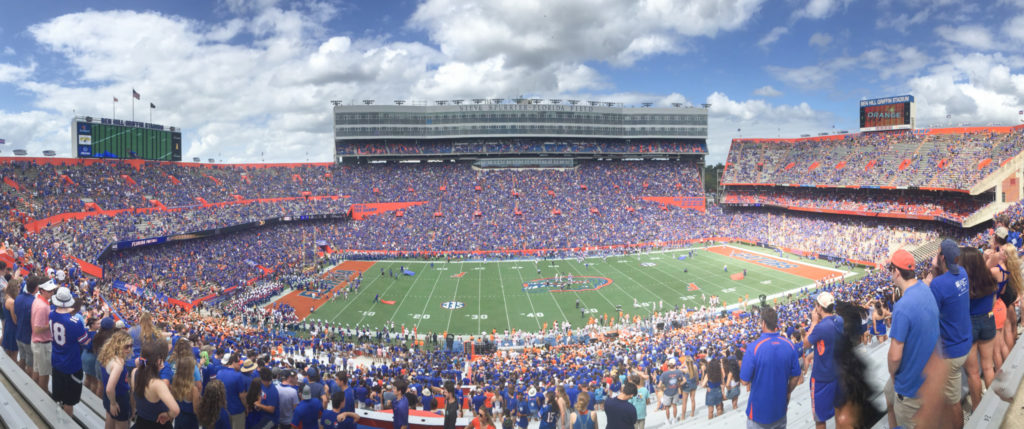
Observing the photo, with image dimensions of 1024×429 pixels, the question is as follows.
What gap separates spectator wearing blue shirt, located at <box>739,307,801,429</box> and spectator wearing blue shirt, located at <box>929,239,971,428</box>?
3.59 ft

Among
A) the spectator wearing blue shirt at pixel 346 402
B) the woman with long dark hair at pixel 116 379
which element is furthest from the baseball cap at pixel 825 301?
the woman with long dark hair at pixel 116 379

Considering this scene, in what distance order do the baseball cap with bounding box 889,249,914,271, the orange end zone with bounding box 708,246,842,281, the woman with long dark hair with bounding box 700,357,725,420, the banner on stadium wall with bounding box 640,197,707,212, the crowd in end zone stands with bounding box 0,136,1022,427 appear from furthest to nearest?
the banner on stadium wall with bounding box 640,197,707,212
the orange end zone with bounding box 708,246,842,281
the woman with long dark hair with bounding box 700,357,725,420
the crowd in end zone stands with bounding box 0,136,1022,427
the baseball cap with bounding box 889,249,914,271

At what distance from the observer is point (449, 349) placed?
23.2 metres

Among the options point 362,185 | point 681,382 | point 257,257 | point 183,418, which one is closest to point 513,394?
point 681,382

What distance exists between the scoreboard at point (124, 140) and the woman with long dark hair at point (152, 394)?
166 feet

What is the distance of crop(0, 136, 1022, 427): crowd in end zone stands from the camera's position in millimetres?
5824

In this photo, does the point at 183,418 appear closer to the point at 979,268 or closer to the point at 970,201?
the point at 979,268

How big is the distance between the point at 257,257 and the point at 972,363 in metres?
42.7

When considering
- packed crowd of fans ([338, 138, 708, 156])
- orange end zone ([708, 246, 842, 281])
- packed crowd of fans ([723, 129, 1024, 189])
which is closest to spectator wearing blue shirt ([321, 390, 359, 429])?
orange end zone ([708, 246, 842, 281])

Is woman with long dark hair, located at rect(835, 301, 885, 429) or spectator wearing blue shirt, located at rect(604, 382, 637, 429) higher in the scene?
woman with long dark hair, located at rect(835, 301, 885, 429)

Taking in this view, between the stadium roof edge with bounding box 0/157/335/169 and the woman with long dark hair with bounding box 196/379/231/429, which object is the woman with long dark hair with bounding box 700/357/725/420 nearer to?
the woman with long dark hair with bounding box 196/379/231/429

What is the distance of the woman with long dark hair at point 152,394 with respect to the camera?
4.37m

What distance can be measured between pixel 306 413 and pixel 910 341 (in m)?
5.75

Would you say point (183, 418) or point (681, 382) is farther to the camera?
point (681, 382)
